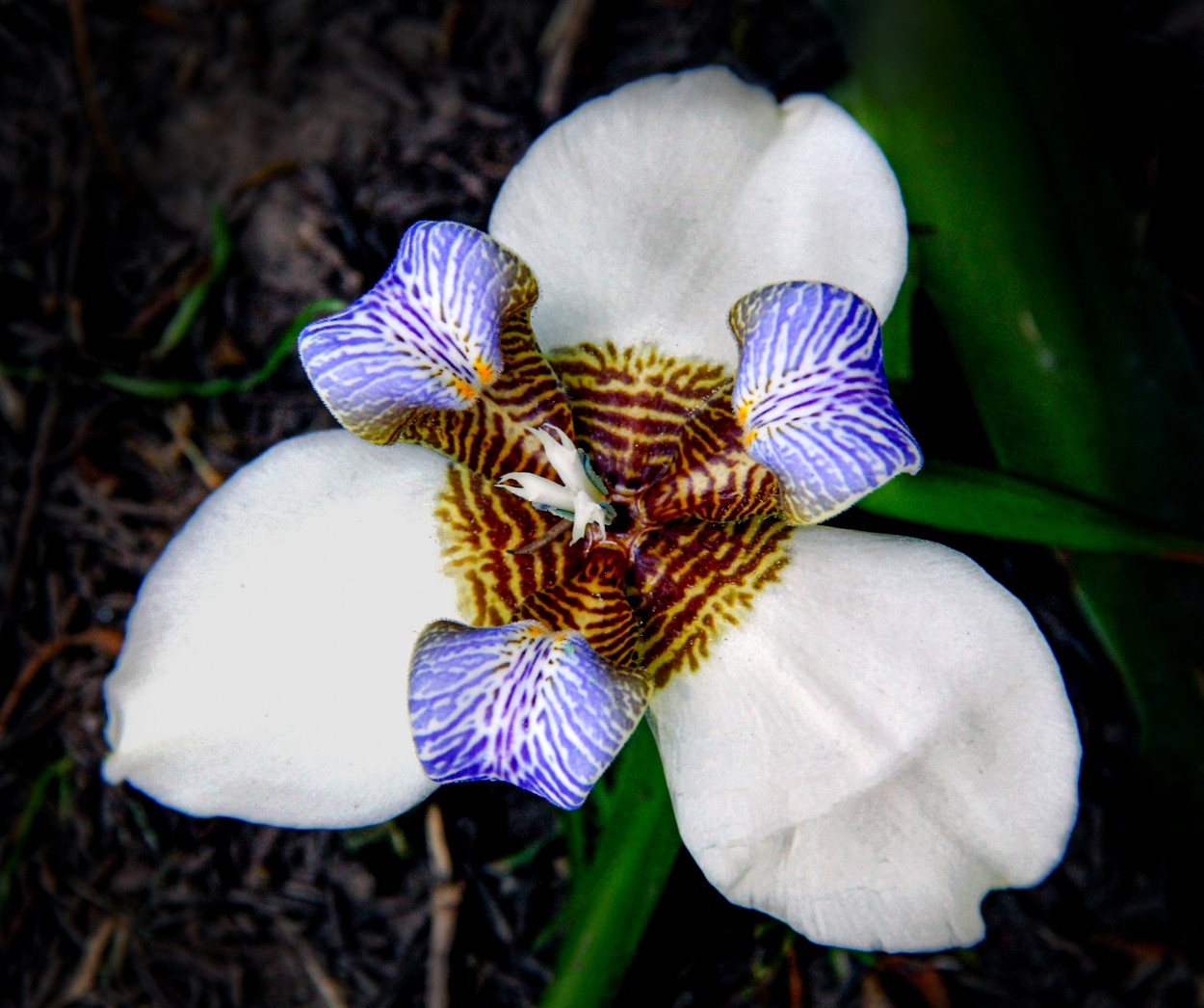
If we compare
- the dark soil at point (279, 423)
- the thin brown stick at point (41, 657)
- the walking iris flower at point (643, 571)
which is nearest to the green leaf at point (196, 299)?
the dark soil at point (279, 423)

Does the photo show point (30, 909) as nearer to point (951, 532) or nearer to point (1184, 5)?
point (951, 532)

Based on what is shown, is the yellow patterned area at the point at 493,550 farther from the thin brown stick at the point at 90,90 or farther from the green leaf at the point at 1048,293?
Result: the thin brown stick at the point at 90,90

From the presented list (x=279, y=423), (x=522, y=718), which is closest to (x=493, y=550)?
(x=522, y=718)

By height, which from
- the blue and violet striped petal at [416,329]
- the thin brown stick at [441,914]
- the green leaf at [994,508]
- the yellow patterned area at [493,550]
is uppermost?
the blue and violet striped petal at [416,329]

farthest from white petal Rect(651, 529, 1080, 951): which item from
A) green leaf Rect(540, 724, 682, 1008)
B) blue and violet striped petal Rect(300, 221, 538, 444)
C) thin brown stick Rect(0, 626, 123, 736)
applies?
thin brown stick Rect(0, 626, 123, 736)

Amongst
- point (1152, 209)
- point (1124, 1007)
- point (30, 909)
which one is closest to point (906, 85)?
point (1152, 209)
